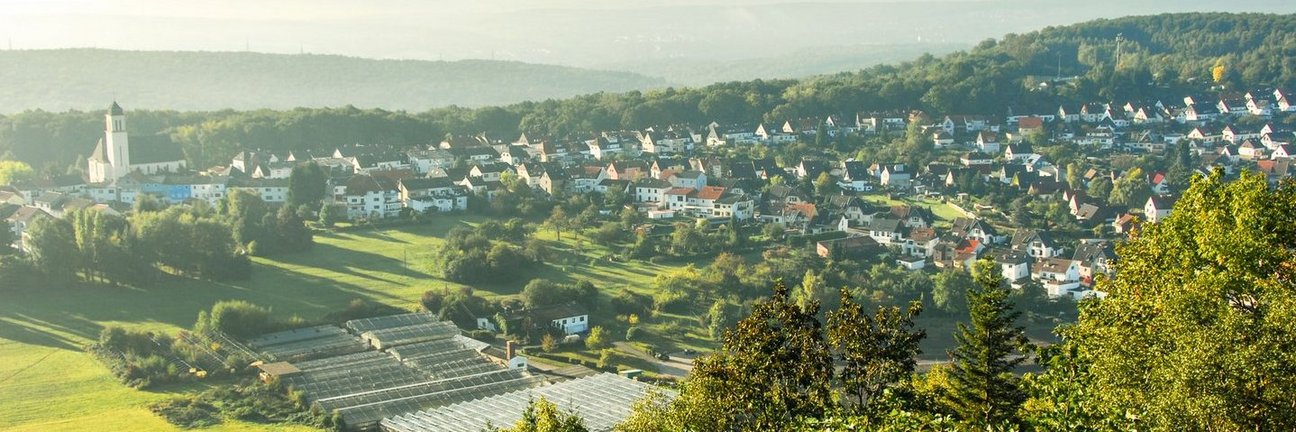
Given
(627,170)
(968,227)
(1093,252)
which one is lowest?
(1093,252)

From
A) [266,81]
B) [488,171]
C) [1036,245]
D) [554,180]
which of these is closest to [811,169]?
[554,180]

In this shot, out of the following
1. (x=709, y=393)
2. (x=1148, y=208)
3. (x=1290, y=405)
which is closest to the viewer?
(x=1290, y=405)

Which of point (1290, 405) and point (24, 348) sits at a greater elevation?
point (1290, 405)

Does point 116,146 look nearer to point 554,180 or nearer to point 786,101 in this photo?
point 554,180

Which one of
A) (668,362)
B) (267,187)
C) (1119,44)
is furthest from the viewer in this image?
(1119,44)

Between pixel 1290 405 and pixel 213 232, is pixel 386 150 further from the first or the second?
pixel 1290 405

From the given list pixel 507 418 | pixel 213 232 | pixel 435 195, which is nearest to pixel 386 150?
pixel 435 195

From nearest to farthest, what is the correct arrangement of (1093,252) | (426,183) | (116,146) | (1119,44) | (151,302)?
(151,302), (1093,252), (426,183), (116,146), (1119,44)
